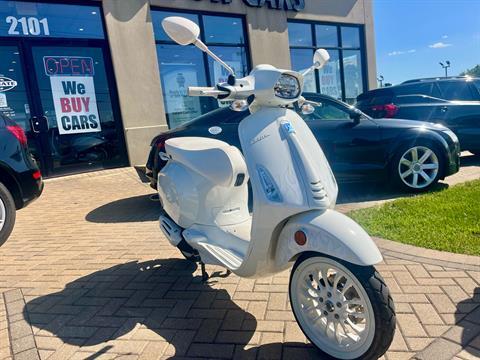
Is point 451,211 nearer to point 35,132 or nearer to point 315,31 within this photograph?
point 35,132

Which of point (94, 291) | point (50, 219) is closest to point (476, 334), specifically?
point (94, 291)

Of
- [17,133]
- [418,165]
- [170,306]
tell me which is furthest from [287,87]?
[418,165]

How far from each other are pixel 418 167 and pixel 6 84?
7.77 metres

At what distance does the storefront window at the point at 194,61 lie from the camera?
992 cm

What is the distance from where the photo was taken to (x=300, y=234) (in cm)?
208

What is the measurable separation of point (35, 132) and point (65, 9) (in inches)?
107

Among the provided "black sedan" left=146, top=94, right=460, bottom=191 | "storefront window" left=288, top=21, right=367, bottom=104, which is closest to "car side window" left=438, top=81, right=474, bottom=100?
"black sedan" left=146, top=94, right=460, bottom=191

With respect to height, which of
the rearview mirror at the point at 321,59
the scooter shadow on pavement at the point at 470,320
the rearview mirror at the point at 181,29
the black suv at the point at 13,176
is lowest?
the scooter shadow on pavement at the point at 470,320

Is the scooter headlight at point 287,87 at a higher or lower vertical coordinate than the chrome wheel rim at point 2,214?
higher

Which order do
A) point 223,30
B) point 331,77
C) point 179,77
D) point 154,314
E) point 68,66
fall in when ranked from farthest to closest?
point 331,77
point 223,30
point 179,77
point 68,66
point 154,314

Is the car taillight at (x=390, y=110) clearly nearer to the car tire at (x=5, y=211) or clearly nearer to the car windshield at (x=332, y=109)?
the car windshield at (x=332, y=109)

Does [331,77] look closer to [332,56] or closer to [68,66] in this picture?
[332,56]

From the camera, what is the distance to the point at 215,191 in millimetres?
2982

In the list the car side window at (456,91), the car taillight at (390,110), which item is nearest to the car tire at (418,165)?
the car taillight at (390,110)
